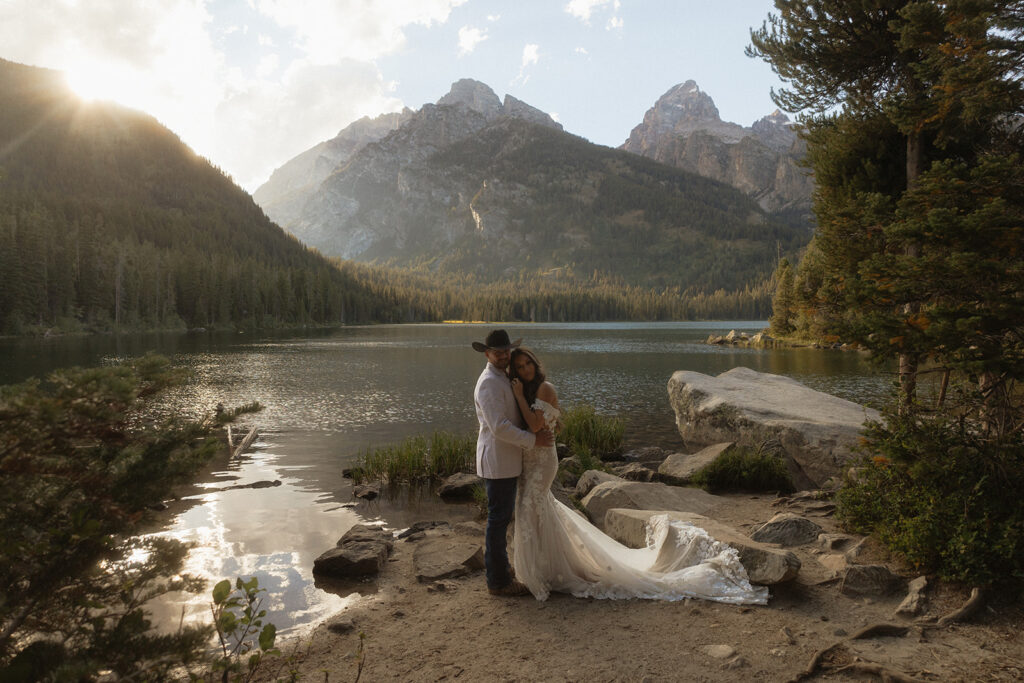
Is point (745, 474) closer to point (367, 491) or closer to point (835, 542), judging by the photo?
point (835, 542)

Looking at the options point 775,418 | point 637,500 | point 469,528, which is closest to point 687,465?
point 775,418

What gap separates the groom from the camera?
6.17 meters

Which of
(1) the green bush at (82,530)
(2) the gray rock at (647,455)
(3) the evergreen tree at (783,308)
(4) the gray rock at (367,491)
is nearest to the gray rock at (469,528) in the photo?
(4) the gray rock at (367,491)

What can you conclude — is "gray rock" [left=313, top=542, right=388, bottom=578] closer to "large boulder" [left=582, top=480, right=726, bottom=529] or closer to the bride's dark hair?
"large boulder" [left=582, top=480, right=726, bottom=529]

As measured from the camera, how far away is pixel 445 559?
7918mm

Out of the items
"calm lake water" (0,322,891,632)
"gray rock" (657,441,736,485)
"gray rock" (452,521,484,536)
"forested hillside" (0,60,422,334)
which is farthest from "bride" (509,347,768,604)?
"forested hillside" (0,60,422,334)

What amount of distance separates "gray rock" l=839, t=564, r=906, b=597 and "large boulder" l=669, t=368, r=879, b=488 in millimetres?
4058

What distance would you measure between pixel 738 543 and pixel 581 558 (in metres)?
1.78

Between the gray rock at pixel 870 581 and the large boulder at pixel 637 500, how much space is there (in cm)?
338

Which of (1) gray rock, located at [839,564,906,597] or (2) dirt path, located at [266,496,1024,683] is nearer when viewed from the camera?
(2) dirt path, located at [266,496,1024,683]

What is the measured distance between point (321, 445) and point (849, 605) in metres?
15.8

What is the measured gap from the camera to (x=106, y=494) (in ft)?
10.4

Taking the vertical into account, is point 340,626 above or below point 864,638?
below

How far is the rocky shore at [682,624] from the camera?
4.61 meters
